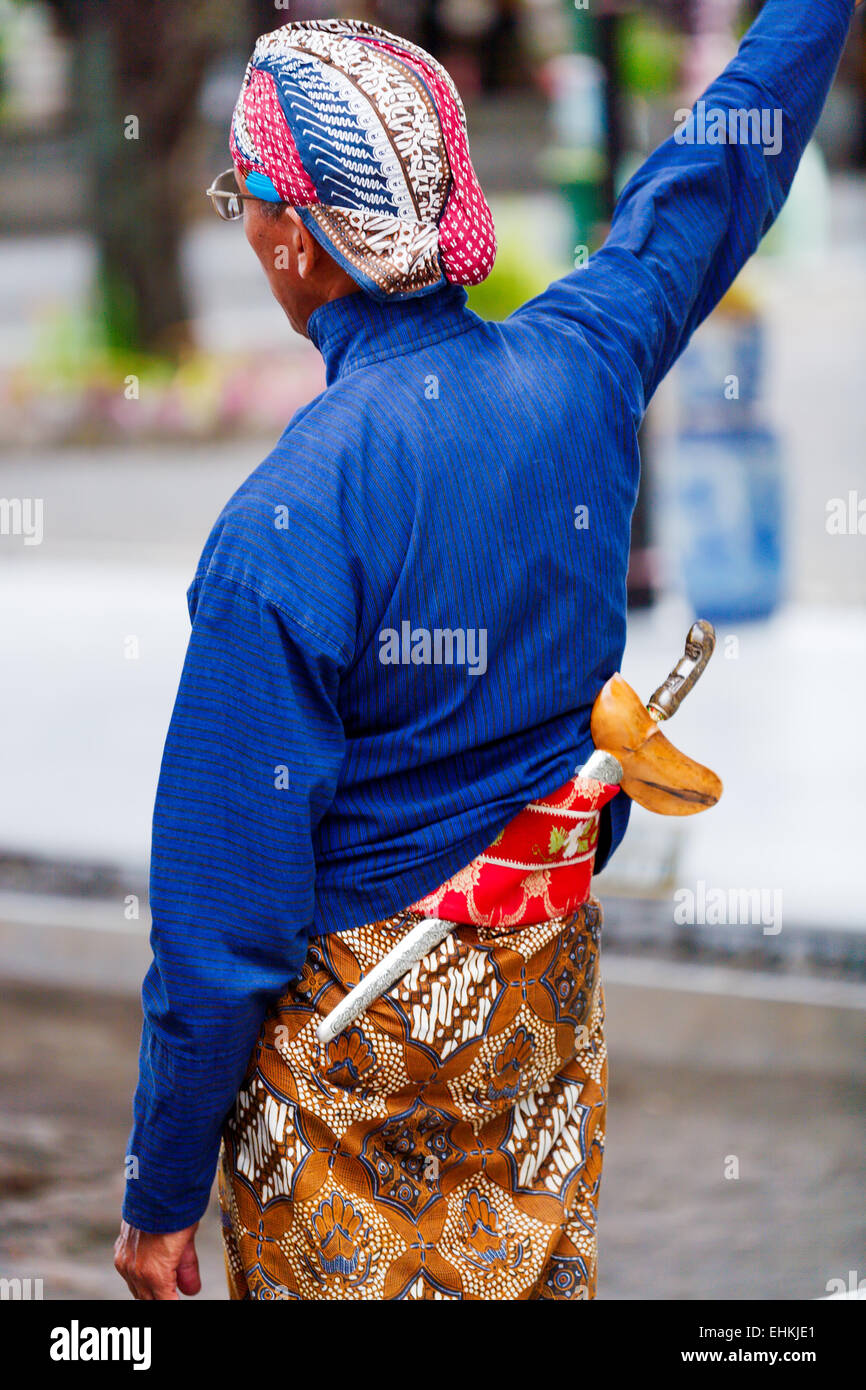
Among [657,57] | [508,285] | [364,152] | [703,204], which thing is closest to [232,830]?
[364,152]

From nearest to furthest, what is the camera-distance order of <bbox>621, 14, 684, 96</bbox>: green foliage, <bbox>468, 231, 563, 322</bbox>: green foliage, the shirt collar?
the shirt collar → <bbox>621, 14, 684, 96</bbox>: green foliage → <bbox>468, 231, 563, 322</bbox>: green foliage

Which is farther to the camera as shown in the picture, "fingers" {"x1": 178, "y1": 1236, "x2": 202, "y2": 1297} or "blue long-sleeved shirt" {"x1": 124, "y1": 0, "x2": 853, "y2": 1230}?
"fingers" {"x1": 178, "y1": 1236, "x2": 202, "y2": 1297}

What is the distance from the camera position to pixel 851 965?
360 cm

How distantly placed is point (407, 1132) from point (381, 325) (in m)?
0.77

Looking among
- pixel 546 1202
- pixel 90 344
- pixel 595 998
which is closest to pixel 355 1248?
pixel 546 1202

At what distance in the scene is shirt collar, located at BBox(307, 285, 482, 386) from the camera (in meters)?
1.50

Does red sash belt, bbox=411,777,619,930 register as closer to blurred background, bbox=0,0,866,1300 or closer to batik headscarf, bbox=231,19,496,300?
batik headscarf, bbox=231,19,496,300

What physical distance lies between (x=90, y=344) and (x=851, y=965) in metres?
9.38

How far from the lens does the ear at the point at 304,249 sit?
1468mm

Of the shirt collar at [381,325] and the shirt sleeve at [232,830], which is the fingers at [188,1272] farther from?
the shirt collar at [381,325]

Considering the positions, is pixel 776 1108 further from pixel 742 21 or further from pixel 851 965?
pixel 742 21

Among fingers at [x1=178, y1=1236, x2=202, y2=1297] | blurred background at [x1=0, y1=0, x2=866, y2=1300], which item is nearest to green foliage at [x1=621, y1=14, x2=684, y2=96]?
blurred background at [x1=0, y1=0, x2=866, y2=1300]

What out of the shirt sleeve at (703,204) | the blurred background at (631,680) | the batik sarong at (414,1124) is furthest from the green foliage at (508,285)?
the batik sarong at (414,1124)

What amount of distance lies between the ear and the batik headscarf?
0.01 meters
